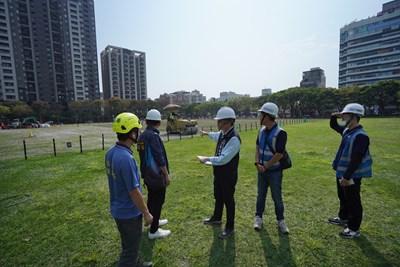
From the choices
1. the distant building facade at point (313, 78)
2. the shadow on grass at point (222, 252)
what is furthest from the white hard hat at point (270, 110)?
the distant building facade at point (313, 78)

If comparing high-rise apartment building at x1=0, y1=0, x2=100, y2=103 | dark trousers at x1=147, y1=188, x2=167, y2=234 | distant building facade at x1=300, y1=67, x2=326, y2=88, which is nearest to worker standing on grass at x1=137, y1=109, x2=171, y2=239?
dark trousers at x1=147, y1=188, x2=167, y2=234

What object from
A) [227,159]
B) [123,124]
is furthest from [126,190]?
[227,159]

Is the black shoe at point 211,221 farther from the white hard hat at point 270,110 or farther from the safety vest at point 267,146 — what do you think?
the white hard hat at point 270,110

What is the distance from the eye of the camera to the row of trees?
53.9 meters

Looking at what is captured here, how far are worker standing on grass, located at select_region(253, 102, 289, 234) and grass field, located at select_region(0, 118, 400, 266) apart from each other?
695mm

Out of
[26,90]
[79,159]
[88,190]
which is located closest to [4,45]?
[26,90]

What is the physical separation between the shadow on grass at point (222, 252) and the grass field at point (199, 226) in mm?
15

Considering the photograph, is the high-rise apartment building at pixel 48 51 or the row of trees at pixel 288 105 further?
the high-rise apartment building at pixel 48 51

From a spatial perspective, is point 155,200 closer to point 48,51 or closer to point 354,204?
point 354,204

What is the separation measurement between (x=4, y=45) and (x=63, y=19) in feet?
87.1

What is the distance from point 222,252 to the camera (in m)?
3.30

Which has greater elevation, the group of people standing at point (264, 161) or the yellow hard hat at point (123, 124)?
the yellow hard hat at point (123, 124)

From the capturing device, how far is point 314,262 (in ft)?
9.93

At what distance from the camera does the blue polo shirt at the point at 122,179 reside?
2227mm
